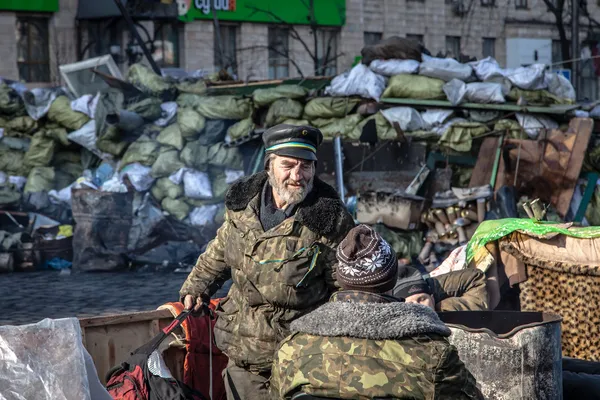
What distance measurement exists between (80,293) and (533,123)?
679 cm

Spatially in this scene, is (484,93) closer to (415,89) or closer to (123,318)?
(415,89)

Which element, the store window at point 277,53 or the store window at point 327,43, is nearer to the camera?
the store window at point 277,53

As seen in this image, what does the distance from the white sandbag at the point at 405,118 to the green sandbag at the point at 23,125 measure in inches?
234

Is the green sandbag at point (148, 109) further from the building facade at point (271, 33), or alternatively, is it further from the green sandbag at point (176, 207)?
the building facade at point (271, 33)

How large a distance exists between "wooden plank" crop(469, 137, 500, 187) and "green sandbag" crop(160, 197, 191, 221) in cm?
424

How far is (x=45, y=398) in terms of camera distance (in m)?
3.37

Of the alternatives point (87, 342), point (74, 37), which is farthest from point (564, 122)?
point (74, 37)

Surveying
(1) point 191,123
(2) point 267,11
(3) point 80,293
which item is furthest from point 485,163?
(2) point 267,11

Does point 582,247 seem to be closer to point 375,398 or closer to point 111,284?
point 375,398

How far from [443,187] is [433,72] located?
1.94m

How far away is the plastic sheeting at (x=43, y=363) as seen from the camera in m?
3.36

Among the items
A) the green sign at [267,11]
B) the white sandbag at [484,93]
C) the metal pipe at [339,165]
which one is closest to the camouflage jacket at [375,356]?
the metal pipe at [339,165]

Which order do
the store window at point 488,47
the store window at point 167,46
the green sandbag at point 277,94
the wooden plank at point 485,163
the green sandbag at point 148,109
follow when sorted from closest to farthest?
the wooden plank at point 485,163, the green sandbag at point 277,94, the green sandbag at point 148,109, the store window at point 167,46, the store window at point 488,47

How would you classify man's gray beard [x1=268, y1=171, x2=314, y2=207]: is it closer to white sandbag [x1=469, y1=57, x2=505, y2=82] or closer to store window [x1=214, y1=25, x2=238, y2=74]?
white sandbag [x1=469, y1=57, x2=505, y2=82]
